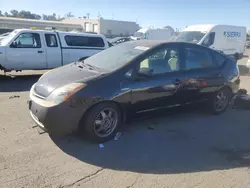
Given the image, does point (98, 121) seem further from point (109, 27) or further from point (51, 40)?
point (109, 27)

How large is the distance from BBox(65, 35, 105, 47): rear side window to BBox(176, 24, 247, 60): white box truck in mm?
5701

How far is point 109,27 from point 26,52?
41.2 metres

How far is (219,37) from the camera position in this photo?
1522 cm

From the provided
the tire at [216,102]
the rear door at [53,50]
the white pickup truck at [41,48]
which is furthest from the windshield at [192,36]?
the tire at [216,102]

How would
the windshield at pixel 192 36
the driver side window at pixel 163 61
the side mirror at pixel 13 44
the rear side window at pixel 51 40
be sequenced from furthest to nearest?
the windshield at pixel 192 36 → the rear side window at pixel 51 40 → the side mirror at pixel 13 44 → the driver side window at pixel 163 61

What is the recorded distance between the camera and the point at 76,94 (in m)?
3.96

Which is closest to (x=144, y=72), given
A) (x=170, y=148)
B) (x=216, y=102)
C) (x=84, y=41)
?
(x=170, y=148)

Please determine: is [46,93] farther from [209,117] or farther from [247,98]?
[247,98]

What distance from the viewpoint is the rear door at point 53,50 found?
1002cm

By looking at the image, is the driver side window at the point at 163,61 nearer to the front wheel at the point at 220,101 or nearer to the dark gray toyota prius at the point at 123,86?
the dark gray toyota prius at the point at 123,86

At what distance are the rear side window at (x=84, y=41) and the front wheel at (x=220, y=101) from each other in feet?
20.8

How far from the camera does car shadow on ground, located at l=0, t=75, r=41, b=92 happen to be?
810 cm

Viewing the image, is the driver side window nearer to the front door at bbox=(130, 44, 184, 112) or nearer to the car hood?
the front door at bbox=(130, 44, 184, 112)

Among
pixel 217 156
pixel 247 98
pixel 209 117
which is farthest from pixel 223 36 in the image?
pixel 217 156
